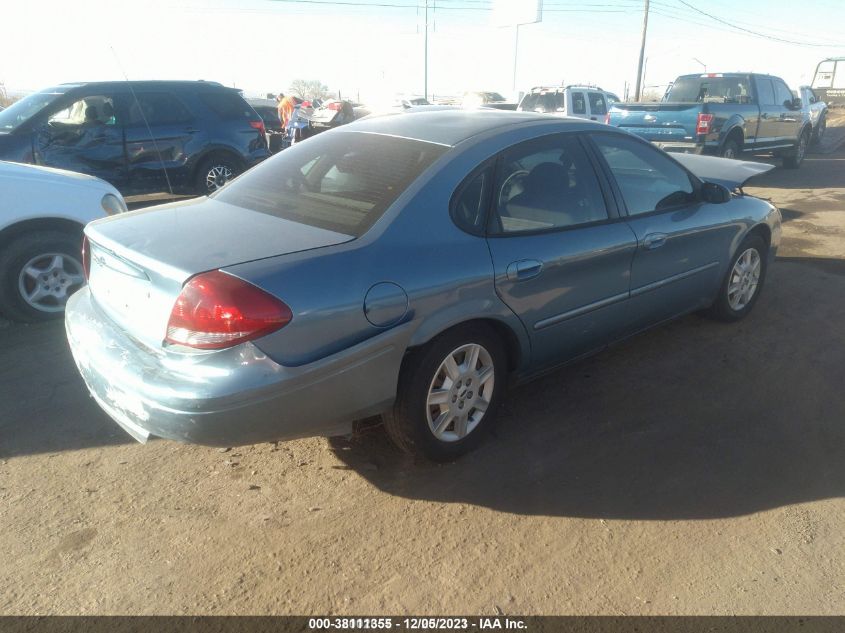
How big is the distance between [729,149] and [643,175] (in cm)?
934

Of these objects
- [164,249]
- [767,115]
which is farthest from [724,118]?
[164,249]

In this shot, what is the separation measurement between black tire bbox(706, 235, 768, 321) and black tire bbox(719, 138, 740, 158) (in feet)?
25.1

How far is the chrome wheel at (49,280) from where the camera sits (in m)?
4.84

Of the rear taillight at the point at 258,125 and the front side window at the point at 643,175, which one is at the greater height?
the front side window at the point at 643,175

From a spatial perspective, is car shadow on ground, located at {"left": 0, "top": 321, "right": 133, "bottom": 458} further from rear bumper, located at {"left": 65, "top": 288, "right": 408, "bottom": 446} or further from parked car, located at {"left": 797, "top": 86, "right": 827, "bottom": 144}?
parked car, located at {"left": 797, "top": 86, "right": 827, "bottom": 144}

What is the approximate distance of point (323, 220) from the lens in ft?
9.63

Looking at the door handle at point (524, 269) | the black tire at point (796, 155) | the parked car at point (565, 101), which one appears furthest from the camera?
the parked car at point (565, 101)

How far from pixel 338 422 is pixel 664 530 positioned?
1.46 m

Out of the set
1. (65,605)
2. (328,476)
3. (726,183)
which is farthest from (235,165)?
(65,605)

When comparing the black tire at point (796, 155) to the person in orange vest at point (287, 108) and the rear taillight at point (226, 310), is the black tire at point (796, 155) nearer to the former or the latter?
the person in orange vest at point (287, 108)

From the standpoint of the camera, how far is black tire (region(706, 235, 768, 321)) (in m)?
4.76

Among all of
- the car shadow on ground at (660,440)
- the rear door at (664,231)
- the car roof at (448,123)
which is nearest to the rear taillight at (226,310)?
the car shadow on ground at (660,440)

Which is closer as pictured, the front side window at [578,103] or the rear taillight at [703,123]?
the rear taillight at [703,123]

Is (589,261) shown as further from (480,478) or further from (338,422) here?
(338,422)
